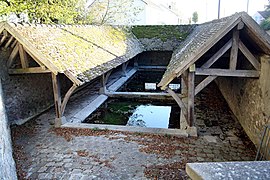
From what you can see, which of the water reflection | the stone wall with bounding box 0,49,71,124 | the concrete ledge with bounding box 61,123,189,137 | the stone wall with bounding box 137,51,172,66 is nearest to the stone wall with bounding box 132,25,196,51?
the stone wall with bounding box 137,51,172,66

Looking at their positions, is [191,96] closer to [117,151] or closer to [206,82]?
[206,82]

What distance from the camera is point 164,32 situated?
20.3m

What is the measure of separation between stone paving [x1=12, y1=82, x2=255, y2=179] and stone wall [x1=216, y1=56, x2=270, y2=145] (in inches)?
A: 15.8

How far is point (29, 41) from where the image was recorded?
7.04 metres

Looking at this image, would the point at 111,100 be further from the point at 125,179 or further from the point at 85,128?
the point at 125,179

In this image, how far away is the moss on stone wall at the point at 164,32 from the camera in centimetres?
1966

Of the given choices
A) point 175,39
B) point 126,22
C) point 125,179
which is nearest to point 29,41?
point 125,179

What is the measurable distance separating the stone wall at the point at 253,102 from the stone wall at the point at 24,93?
7.77 meters

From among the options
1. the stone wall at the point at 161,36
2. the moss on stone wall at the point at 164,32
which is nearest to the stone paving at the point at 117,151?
the stone wall at the point at 161,36

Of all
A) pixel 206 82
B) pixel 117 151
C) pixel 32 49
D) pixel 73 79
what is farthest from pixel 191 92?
pixel 32 49

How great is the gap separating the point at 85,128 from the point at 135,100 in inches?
173

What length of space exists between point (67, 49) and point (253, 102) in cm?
652

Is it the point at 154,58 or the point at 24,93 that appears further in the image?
the point at 154,58

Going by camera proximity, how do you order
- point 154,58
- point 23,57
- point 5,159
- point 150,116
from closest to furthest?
point 5,159, point 23,57, point 150,116, point 154,58
